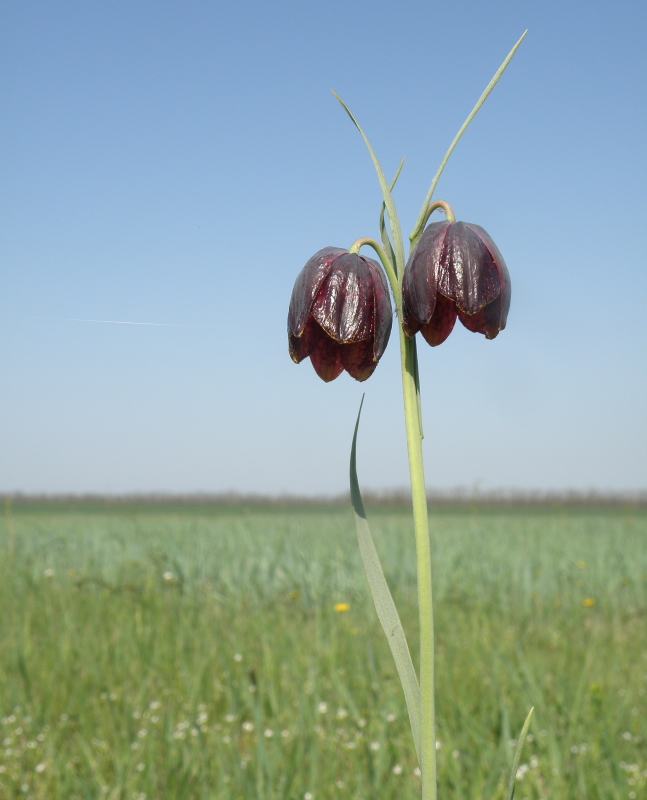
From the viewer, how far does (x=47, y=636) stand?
2943 mm

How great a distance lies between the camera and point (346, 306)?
2.60 feet

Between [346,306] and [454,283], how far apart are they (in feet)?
0.39

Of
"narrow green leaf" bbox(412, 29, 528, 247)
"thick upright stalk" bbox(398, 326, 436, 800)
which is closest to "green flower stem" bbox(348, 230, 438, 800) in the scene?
"thick upright stalk" bbox(398, 326, 436, 800)

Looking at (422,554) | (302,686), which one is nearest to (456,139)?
(422,554)

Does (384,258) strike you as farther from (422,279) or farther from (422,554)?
(422,554)

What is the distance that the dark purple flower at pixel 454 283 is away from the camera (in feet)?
2.44

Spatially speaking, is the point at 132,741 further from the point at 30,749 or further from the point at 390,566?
the point at 390,566

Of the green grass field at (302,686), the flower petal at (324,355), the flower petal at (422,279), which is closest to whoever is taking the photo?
the flower petal at (422,279)

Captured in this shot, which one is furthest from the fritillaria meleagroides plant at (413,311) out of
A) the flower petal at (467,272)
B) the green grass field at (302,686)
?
the green grass field at (302,686)

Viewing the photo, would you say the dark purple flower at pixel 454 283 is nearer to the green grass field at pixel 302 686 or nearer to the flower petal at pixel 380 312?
the flower petal at pixel 380 312

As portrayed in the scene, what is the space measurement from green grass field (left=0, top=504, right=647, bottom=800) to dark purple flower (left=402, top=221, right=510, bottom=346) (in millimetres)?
1198

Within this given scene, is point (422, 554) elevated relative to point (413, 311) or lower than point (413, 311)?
lower

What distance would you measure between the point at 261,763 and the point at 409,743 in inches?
17.0

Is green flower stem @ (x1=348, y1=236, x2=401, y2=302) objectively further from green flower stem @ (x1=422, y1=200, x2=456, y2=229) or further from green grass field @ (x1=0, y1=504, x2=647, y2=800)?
green grass field @ (x1=0, y1=504, x2=647, y2=800)
